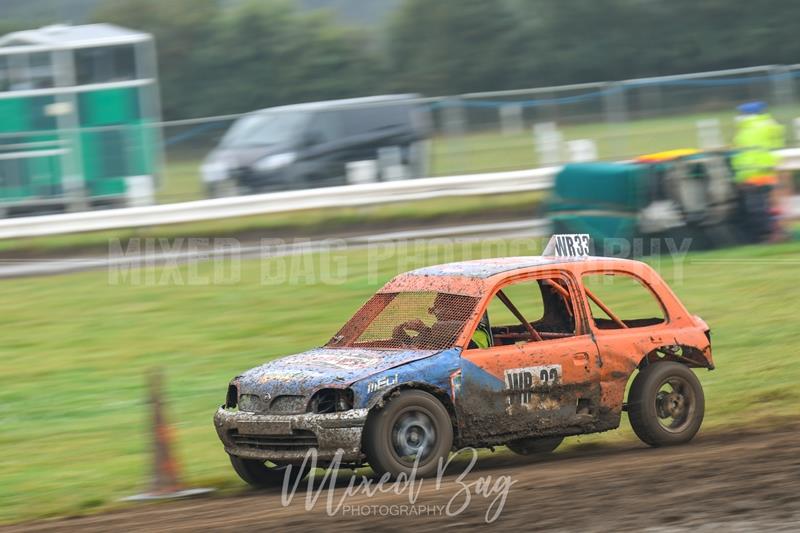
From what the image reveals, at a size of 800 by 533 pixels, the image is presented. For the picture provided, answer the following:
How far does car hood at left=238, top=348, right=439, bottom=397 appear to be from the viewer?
766 centimetres

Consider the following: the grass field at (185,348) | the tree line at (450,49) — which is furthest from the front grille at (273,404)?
the tree line at (450,49)

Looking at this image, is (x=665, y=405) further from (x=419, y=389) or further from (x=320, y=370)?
(x=320, y=370)

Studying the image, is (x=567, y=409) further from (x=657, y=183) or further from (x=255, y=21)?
(x=255, y=21)

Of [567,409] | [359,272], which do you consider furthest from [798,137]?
[567,409]

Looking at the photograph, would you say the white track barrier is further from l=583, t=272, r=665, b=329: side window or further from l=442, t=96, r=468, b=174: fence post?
l=583, t=272, r=665, b=329: side window

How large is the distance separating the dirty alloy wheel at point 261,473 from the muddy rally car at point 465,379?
0.01 m

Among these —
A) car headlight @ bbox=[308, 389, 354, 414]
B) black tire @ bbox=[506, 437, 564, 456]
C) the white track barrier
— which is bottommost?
black tire @ bbox=[506, 437, 564, 456]

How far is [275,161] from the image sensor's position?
22172mm

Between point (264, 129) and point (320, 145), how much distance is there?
103 centimetres

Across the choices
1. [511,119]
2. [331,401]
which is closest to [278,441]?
[331,401]

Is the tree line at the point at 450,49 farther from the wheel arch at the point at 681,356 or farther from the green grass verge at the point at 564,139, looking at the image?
the wheel arch at the point at 681,356

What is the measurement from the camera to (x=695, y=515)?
6.68 meters

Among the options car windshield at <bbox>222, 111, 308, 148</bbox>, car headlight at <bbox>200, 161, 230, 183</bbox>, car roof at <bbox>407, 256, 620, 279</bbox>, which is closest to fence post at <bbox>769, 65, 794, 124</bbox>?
car windshield at <bbox>222, 111, 308, 148</bbox>

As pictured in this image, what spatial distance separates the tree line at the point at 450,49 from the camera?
5216 cm
